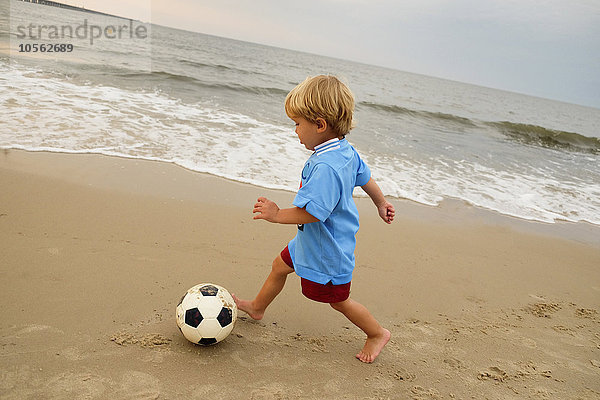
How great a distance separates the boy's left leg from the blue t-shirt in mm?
215

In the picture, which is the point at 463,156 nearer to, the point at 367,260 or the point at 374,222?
the point at 374,222

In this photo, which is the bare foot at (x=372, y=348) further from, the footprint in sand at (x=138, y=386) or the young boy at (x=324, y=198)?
the footprint in sand at (x=138, y=386)

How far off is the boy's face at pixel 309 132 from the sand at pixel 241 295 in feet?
3.93

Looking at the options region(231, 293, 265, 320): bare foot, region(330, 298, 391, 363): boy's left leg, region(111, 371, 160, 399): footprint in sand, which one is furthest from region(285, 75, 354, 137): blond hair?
region(111, 371, 160, 399): footprint in sand

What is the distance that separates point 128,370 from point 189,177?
3101mm

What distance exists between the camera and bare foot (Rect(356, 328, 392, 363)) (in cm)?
239

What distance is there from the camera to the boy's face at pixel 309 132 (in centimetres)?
207

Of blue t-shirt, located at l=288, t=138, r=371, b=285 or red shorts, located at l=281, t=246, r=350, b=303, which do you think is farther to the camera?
red shorts, located at l=281, t=246, r=350, b=303

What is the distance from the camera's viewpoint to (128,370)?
2.02 m

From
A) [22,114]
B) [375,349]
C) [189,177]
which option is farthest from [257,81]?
[375,349]

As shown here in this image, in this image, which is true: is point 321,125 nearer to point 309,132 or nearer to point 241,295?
point 309,132

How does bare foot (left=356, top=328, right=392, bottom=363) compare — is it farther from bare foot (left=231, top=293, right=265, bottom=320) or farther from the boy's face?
the boy's face

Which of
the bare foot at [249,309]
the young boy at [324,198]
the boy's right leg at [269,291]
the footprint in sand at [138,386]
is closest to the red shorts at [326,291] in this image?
the young boy at [324,198]

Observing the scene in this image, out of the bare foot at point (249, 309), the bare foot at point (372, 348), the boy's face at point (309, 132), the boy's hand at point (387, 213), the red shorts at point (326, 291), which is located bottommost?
the bare foot at point (372, 348)
